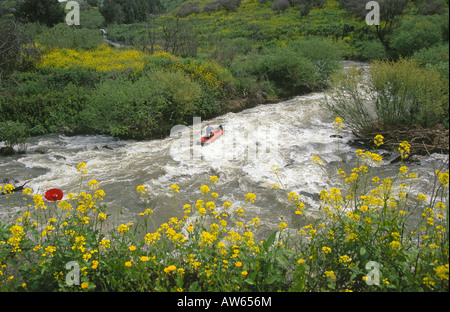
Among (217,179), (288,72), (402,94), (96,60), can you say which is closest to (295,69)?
(288,72)

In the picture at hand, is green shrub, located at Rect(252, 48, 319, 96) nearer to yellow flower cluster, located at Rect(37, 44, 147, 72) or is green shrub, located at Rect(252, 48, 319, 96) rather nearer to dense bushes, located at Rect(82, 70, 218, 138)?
dense bushes, located at Rect(82, 70, 218, 138)

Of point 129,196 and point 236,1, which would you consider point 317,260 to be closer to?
point 129,196

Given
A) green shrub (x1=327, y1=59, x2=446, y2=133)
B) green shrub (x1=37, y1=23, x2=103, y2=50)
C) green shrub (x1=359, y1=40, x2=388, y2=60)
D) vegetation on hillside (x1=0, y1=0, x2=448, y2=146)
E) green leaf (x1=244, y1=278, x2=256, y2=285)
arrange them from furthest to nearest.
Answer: green shrub (x1=359, y1=40, x2=388, y2=60) → green shrub (x1=37, y1=23, x2=103, y2=50) → vegetation on hillside (x1=0, y1=0, x2=448, y2=146) → green shrub (x1=327, y1=59, x2=446, y2=133) → green leaf (x1=244, y1=278, x2=256, y2=285)

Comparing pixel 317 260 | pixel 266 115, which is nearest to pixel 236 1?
pixel 266 115

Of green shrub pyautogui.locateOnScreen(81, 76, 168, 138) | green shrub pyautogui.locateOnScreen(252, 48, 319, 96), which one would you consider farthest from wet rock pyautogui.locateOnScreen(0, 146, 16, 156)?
green shrub pyautogui.locateOnScreen(252, 48, 319, 96)

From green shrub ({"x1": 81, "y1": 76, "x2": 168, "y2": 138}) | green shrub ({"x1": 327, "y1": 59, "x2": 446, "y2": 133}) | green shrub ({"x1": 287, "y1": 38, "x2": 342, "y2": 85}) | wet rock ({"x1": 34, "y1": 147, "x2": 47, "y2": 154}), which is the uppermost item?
green shrub ({"x1": 287, "y1": 38, "x2": 342, "y2": 85})

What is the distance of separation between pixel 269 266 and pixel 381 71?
9045 millimetres

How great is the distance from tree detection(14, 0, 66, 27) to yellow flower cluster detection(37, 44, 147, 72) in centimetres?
1461

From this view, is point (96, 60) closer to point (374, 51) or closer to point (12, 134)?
point (12, 134)

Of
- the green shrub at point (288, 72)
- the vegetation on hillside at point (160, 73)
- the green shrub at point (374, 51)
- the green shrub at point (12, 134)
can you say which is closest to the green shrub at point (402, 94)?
the vegetation on hillside at point (160, 73)

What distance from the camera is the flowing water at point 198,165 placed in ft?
24.6

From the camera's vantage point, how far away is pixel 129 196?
7828mm

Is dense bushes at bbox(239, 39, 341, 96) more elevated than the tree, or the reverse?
the tree

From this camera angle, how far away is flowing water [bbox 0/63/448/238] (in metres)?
7.51
